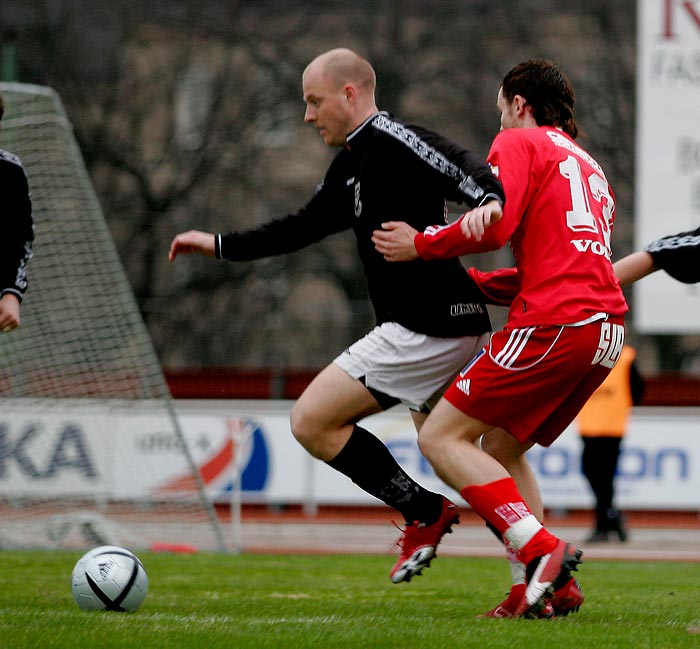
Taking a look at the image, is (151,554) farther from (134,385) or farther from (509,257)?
(509,257)

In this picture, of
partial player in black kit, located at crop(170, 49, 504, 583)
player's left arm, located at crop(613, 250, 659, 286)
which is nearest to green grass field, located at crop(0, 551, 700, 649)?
partial player in black kit, located at crop(170, 49, 504, 583)

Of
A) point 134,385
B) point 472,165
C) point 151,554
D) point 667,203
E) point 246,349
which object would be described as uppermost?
point 472,165

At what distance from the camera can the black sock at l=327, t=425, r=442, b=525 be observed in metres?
5.95

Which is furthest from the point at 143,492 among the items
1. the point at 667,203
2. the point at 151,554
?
the point at 667,203

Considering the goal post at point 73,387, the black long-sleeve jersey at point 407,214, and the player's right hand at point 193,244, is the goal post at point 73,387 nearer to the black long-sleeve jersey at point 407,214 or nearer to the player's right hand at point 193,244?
the player's right hand at point 193,244

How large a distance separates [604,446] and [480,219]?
810 cm

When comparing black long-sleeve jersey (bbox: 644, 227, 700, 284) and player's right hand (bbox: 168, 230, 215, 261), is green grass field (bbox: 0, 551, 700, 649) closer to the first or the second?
black long-sleeve jersey (bbox: 644, 227, 700, 284)

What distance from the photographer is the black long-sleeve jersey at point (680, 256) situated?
18.9 feet

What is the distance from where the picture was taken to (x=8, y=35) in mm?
23766

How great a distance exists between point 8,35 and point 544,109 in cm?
1961

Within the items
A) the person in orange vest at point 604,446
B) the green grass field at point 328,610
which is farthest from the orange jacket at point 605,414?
the green grass field at point 328,610

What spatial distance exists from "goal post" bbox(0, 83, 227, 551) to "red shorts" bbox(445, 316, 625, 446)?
5.60 m

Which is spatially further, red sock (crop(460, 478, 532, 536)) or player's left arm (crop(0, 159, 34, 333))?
player's left arm (crop(0, 159, 34, 333))

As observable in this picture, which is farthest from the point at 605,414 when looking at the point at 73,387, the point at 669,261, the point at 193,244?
the point at 193,244
